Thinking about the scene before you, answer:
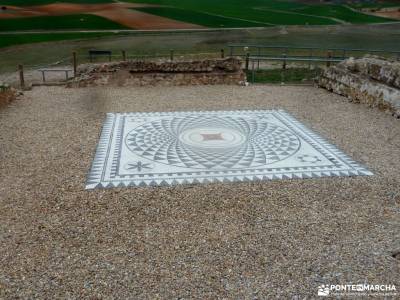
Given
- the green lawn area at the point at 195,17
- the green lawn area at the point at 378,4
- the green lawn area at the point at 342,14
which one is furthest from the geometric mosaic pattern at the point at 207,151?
the green lawn area at the point at 378,4

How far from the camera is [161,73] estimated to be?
12.5 meters

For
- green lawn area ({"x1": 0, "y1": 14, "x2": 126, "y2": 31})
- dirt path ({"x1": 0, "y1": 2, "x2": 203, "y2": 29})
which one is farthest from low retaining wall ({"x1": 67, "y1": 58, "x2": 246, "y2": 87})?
dirt path ({"x1": 0, "y1": 2, "x2": 203, "y2": 29})

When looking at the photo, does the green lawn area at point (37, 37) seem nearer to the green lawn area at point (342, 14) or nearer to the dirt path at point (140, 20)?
the dirt path at point (140, 20)

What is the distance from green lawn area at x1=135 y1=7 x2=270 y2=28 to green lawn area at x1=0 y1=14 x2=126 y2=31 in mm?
6303

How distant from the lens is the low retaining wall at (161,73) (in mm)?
12367

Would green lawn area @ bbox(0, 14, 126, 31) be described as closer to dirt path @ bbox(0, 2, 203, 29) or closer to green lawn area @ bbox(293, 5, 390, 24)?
dirt path @ bbox(0, 2, 203, 29)

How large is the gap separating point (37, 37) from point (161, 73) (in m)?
16.0

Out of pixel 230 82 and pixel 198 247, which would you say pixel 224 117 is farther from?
pixel 198 247

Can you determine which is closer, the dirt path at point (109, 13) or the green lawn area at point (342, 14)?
the dirt path at point (109, 13)

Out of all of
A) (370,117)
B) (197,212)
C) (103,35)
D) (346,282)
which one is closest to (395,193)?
(346,282)

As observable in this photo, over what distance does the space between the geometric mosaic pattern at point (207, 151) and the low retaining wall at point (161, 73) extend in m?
3.28

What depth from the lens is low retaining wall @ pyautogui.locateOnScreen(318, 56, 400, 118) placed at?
9.62 metres

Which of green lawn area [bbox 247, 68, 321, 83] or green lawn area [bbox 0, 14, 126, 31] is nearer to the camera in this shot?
green lawn area [bbox 247, 68, 321, 83]

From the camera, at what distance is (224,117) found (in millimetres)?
9219
